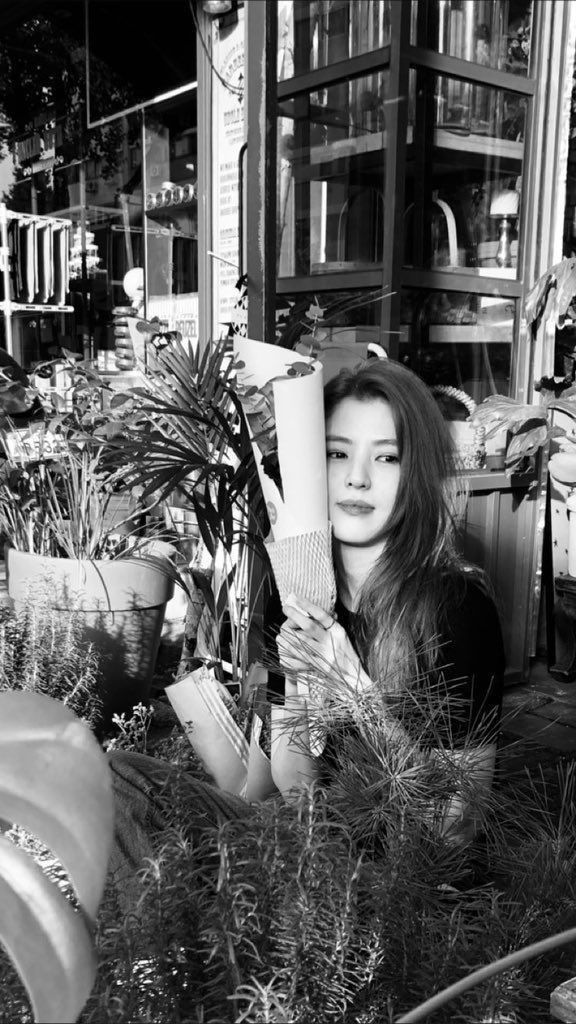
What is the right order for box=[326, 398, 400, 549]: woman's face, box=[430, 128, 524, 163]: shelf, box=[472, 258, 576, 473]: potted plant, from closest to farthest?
A: 1. box=[326, 398, 400, 549]: woman's face
2. box=[472, 258, 576, 473]: potted plant
3. box=[430, 128, 524, 163]: shelf

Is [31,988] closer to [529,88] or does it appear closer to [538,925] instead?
[538,925]

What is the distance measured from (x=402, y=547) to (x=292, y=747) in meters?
0.38

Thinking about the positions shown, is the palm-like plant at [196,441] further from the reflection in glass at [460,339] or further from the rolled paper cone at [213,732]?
the reflection in glass at [460,339]

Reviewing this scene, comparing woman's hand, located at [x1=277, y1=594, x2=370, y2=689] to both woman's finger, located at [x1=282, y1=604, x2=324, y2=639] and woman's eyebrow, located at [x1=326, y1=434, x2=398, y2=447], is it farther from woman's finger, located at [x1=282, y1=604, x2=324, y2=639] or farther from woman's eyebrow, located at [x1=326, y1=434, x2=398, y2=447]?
woman's eyebrow, located at [x1=326, y1=434, x2=398, y2=447]

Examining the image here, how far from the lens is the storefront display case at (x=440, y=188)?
330 cm

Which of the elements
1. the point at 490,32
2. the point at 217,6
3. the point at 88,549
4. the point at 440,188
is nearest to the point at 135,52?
the point at 217,6

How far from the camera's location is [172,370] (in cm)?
228

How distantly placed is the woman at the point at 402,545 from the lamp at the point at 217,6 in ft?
9.09

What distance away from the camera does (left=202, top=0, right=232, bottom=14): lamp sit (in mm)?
3768

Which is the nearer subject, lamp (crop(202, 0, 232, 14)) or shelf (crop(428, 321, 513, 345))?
shelf (crop(428, 321, 513, 345))

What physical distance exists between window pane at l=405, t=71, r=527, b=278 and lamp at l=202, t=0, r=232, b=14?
3.24 ft

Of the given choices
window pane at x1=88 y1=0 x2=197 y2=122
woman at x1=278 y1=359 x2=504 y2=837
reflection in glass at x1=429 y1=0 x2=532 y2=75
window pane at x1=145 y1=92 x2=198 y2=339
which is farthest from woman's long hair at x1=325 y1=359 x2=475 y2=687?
window pane at x1=88 y1=0 x2=197 y2=122

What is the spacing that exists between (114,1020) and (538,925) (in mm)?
508

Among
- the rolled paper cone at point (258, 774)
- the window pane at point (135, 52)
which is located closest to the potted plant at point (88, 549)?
the rolled paper cone at point (258, 774)
